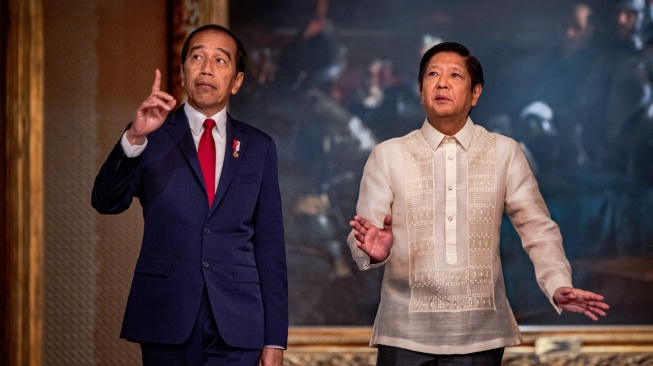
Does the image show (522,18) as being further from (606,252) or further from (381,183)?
(381,183)

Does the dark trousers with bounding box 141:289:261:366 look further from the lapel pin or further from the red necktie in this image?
the lapel pin

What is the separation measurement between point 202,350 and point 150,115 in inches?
27.2

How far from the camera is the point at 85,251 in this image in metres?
4.89

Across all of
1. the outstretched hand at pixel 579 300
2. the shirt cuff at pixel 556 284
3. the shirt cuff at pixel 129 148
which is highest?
the shirt cuff at pixel 129 148

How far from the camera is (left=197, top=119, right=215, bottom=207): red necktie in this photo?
9.92ft

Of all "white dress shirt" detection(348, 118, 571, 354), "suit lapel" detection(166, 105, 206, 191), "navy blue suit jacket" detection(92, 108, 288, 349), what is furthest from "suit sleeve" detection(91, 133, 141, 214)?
"white dress shirt" detection(348, 118, 571, 354)

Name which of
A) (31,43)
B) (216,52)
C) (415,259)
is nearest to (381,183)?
(415,259)

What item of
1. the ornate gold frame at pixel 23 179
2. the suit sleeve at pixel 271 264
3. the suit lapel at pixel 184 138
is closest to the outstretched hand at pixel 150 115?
the suit lapel at pixel 184 138

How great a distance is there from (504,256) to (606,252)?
1.78 feet

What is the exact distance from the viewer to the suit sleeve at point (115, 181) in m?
2.89

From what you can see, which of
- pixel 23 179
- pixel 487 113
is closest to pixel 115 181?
pixel 23 179

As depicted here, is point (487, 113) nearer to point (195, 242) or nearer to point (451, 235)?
point (451, 235)

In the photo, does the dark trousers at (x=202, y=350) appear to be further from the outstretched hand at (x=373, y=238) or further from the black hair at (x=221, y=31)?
the black hair at (x=221, y=31)

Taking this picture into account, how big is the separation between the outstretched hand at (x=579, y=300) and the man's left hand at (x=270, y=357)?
0.85 m
